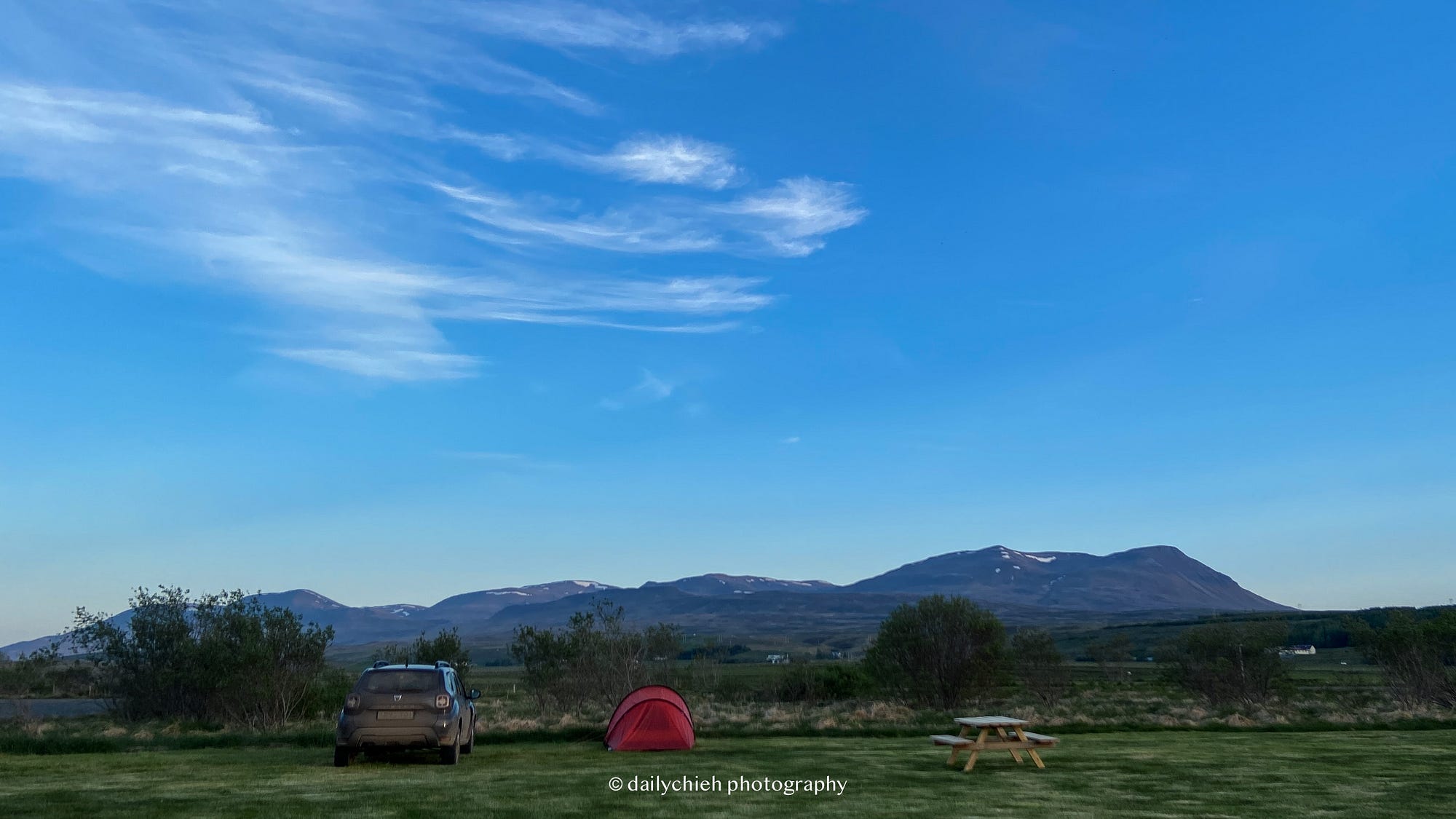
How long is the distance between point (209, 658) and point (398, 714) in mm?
19032

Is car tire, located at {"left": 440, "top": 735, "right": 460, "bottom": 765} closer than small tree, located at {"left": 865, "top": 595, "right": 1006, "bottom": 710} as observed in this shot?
Yes

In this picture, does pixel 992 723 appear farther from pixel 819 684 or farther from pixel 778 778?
pixel 819 684

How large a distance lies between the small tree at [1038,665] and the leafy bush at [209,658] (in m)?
25.8

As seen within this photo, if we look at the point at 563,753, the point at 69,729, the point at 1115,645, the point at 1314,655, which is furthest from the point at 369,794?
the point at 1314,655

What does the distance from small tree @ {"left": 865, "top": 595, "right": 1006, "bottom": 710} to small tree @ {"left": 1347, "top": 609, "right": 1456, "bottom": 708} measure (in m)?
13.3

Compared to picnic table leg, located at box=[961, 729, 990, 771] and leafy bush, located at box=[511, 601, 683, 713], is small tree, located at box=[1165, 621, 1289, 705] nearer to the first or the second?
leafy bush, located at box=[511, 601, 683, 713]

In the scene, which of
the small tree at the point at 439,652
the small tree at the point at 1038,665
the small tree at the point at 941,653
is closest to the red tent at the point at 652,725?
the small tree at the point at 941,653

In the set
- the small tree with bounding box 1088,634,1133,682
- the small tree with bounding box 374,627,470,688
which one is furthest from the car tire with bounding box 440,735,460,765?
the small tree with bounding box 1088,634,1133,682

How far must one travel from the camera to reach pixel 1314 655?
117 metres

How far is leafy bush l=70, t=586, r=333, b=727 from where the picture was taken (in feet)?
95.9

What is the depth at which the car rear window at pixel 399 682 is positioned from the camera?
15048mm

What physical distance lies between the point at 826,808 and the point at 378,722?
7627 millimetres

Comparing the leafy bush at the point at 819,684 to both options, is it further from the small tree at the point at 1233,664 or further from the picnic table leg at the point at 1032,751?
the picnic table leg at the point at 1032,751

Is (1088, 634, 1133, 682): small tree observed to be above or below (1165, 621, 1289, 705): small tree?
below
